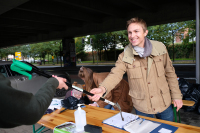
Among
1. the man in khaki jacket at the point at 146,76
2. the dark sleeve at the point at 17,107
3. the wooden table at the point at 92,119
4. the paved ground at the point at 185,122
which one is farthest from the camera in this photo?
the paved ground at the point at 185,122

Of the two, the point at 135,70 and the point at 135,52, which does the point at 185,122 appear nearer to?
the point at 135,70

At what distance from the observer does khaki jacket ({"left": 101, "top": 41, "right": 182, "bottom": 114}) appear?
2121mm

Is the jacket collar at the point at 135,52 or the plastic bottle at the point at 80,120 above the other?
the jacket collar at the point at 135,52

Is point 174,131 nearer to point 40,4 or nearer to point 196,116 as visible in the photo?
point 196,116

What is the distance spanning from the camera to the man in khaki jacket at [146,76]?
2.12m

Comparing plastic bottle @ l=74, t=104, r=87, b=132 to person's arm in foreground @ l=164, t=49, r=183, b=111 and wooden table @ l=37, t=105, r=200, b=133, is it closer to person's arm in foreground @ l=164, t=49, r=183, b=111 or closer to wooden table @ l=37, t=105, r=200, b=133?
wooden table @ l=37, t=105, r=200, b=133

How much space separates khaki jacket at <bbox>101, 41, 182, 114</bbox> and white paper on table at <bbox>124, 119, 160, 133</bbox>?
0.23 m

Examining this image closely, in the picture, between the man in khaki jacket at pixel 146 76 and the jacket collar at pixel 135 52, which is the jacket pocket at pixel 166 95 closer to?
the man in khaki jacket at pixel 146 76

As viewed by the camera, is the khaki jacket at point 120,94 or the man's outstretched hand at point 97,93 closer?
the man's outstretched hand at point 97,93

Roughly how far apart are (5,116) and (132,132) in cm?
131

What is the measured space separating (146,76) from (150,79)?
64 millimetres

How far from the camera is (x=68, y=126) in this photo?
2086 millimetres

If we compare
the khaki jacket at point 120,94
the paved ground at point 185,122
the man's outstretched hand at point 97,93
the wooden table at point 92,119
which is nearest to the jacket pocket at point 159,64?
the wooden table at point 92,119

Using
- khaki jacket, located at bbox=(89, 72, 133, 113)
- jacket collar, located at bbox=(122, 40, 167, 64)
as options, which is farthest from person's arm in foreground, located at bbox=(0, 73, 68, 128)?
khaki jacket, located at bbox=(89, 72, 133, 113)
